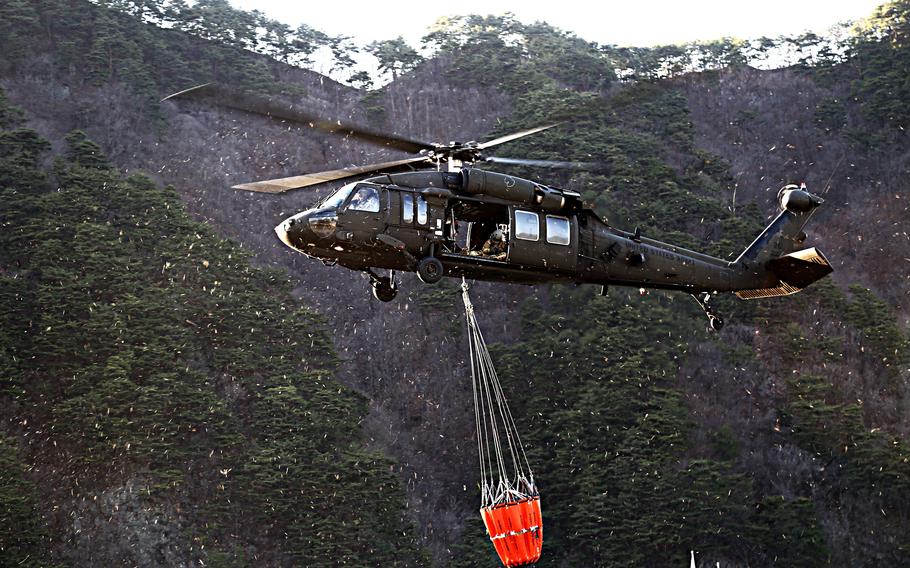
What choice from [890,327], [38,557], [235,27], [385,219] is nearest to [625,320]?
[890,327]

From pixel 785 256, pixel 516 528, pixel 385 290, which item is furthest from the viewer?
pixel 785 256

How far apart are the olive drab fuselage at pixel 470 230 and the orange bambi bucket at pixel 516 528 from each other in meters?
4.43

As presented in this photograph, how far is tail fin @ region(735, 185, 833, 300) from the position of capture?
21.9 meters

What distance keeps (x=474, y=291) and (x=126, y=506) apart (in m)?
20.8

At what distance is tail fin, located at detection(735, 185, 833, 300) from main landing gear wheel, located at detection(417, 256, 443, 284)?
23.6ft

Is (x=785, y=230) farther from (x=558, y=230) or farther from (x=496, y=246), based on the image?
(x=496, y=246)

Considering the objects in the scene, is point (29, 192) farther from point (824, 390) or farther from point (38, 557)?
→ point (824, 390)

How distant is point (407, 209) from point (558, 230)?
300cm

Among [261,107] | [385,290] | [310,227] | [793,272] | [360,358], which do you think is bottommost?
[360,358]

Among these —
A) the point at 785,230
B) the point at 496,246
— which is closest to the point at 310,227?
the point at 496,246

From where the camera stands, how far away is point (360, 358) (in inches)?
1922

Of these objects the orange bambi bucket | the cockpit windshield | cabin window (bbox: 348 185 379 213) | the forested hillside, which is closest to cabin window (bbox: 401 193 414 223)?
cabin window (bbox: 348 185 379 213)

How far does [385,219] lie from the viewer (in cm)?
1805

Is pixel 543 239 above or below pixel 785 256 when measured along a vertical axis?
above
